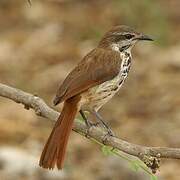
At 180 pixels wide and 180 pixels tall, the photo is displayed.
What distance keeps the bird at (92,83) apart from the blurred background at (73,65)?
2398 millimetres

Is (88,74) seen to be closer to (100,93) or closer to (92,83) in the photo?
(92,83)

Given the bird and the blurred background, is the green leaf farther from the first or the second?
the blurred background

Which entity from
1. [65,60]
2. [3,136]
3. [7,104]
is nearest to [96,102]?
[3,136]

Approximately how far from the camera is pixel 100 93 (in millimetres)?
5812

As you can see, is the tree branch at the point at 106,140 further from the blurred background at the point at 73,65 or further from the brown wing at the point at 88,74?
the blurred background at the point at 73,65

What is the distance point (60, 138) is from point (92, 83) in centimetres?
49

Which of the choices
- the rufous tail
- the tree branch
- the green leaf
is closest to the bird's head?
the rufous tail

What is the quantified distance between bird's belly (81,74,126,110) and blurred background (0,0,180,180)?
254 centimetres

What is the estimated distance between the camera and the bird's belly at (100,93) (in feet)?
19.0

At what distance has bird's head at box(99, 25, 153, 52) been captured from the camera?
6.14 meters

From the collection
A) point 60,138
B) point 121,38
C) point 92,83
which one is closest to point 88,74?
point 92,83

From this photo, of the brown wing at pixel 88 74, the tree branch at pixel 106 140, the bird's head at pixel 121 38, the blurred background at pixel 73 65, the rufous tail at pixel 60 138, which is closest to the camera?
the tree branch at pixel 106 140

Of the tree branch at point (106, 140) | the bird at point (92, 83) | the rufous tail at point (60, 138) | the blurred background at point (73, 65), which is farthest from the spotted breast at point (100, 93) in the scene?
the blurred background at point (73, 65)

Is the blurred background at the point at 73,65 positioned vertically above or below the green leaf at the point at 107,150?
above
